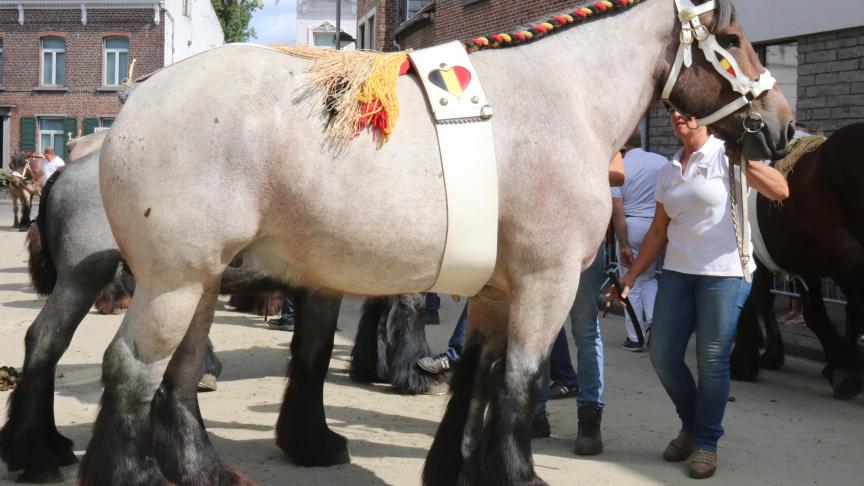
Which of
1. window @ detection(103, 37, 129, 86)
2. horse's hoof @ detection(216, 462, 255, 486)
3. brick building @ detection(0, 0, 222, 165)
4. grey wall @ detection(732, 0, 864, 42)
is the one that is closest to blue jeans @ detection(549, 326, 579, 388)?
horse's hoof @ detection(216, 462, 255, 486)

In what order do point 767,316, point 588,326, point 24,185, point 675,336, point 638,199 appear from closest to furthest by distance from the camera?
point 675,336
point 588,326
point 767,316
point 638,199
point 24,185

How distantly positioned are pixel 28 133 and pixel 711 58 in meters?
41.1

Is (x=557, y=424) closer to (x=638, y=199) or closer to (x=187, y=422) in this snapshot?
(x=187, y=422)

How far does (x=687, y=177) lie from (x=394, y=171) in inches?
89.5

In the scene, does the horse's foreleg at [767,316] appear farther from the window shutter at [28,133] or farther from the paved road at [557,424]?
the window shutter at [28,133]

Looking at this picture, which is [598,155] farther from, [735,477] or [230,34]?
[230,34]

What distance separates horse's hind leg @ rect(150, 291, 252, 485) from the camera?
385 cm

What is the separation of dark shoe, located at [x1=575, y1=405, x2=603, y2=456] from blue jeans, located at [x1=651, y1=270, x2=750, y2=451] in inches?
17.4

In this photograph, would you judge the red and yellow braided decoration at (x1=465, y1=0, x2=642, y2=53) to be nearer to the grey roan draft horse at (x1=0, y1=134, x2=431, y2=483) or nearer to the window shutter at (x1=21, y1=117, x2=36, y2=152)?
the grey roan draft horse at (x1=0, y1=134, x2=431, y2=483)

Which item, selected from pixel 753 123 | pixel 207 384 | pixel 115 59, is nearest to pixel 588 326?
pixel 753 123

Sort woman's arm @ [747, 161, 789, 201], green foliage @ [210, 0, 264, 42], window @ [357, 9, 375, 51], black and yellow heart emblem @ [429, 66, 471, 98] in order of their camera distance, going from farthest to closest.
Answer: green foliage @ [210, 0, 264, 42]
window @ [357, 9, 375, 51]
woman's arm @ [747, 161, 789, 201]
black and yellow heart emblem @ [429, 66, 471, 98]

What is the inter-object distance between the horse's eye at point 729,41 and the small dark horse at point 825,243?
3.22m

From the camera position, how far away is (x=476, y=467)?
3691 millimetres

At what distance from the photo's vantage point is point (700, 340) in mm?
4918
